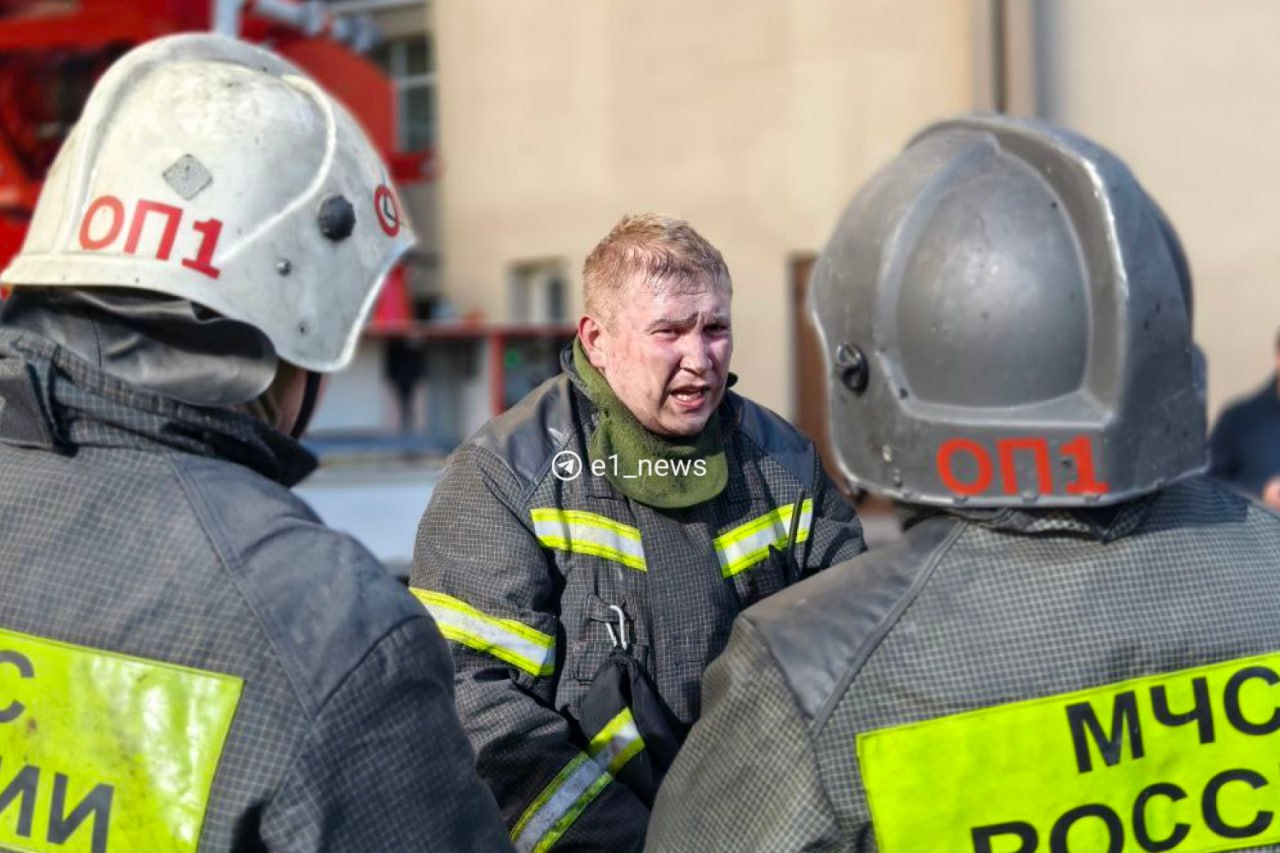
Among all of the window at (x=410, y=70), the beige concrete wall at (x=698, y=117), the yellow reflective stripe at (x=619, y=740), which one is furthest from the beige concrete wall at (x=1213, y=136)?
the window at (x=410, y=70)

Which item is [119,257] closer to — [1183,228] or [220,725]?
[220,725]

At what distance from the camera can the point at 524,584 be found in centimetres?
245

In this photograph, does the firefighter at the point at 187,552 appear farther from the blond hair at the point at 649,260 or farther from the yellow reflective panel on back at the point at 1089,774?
the blond hair at the point at 649,260

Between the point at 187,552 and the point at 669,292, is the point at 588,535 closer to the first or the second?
the point at 669,292

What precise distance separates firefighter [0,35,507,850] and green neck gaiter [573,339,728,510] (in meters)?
0.87

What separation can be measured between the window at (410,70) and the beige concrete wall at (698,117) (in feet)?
7.27

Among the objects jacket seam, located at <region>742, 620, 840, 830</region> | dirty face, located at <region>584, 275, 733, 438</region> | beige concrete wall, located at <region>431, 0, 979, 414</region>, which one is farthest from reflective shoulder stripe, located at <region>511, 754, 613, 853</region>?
beige concrete wall, located at <region>431, 0, 979, 414</region>

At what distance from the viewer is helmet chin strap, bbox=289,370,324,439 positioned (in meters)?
1.79

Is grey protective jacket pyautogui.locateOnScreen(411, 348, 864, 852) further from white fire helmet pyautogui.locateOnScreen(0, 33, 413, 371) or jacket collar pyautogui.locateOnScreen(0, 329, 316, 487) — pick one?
jacket collar pyautogui.locateOnScreen(0, 329, 316, 487)

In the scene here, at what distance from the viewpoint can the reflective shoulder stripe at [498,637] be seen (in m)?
2.43

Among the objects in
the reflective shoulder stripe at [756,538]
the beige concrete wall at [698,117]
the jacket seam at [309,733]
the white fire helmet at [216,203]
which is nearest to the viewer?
the jacket seam at [309,733]

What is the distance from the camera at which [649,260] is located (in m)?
2.65

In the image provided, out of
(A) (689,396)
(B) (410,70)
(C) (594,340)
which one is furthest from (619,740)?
(B) (410,70)

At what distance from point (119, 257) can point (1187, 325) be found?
104 centimetres
